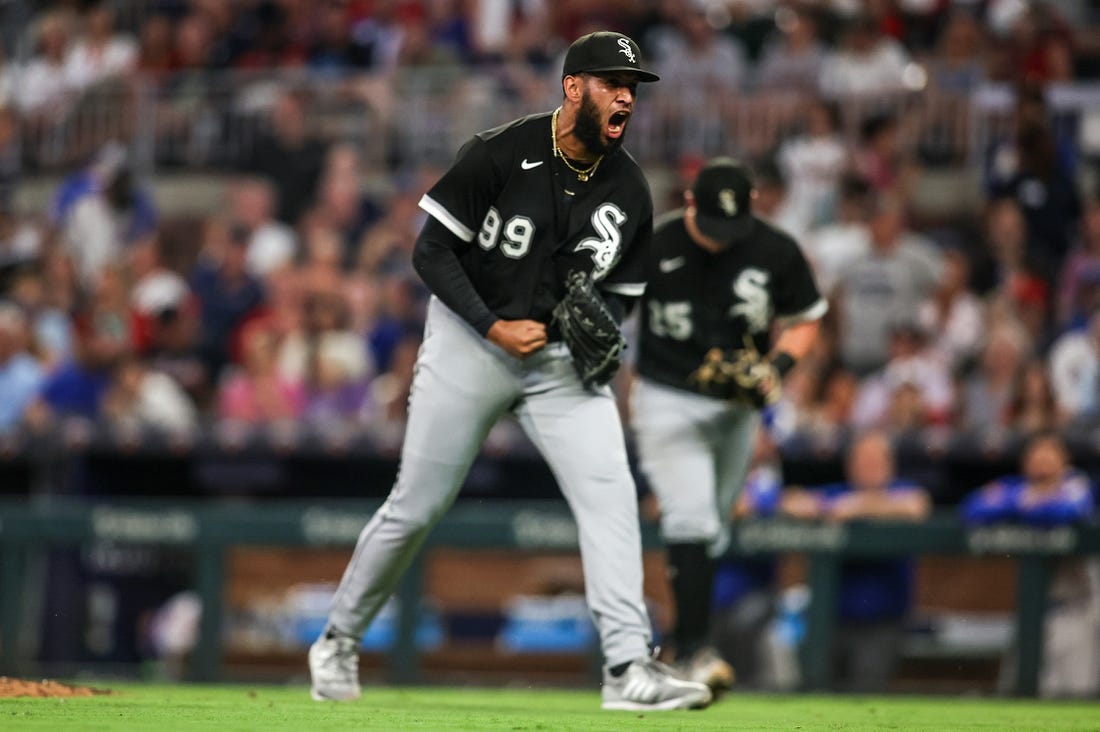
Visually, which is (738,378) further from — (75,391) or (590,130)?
(75,391)

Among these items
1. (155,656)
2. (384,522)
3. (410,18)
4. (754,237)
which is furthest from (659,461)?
(410,18)

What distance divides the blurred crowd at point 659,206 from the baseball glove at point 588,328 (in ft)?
14.0

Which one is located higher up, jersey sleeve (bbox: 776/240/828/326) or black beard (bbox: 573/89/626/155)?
black beard (bbox: 573/89/626/155)

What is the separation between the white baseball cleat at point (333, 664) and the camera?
20.2 feet

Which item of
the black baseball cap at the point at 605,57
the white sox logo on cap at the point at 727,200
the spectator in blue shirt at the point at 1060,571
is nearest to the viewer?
the black baseball cap at the point at 605,57

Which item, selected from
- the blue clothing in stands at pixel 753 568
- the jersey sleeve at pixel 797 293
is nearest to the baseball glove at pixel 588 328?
the jersey sleeve at pixel 797 293

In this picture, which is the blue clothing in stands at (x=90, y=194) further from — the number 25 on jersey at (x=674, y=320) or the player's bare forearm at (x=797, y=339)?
the player's bare forearm at (x=797, y=339)

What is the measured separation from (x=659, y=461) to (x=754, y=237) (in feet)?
3.36

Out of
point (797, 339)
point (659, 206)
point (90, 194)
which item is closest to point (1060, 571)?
point (797, 339)

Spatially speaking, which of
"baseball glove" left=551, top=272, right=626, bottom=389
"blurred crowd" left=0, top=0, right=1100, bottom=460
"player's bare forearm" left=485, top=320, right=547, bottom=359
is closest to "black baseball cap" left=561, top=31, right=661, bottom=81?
"baseball glove" left=551, top=272, right=626, bottom=389

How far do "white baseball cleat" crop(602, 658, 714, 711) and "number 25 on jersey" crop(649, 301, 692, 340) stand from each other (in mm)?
1794

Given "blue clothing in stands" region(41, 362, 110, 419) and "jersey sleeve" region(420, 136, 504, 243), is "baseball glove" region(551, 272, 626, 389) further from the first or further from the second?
"blue clothing in stands" region(41, 362, 110, 419)

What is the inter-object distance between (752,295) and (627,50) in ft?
6.31

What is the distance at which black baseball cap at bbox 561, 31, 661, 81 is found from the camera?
5.55 m
